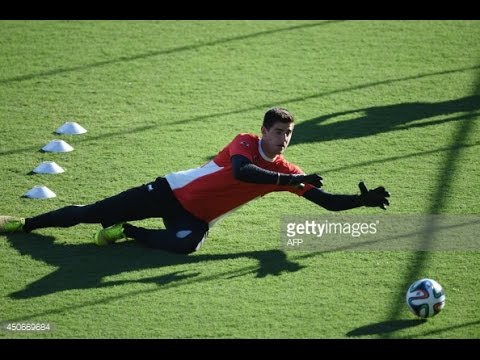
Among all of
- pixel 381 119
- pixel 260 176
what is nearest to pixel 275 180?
pixel 260 176

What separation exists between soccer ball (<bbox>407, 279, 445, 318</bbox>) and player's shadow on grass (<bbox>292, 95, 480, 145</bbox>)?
3740 mm

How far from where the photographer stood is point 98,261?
8055 mm

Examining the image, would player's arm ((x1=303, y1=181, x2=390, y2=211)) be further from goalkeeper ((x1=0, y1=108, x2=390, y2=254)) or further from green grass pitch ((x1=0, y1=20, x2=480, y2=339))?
green grass pitch ((x1=0, y1=20, x2=480, y2=339))

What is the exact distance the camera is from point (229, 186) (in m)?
8.25

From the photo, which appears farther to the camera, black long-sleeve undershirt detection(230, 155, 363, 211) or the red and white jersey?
the red and white jersey

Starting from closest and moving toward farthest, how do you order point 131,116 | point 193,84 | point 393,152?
1. point 393,152
2. point 131,116
3. point 193,84

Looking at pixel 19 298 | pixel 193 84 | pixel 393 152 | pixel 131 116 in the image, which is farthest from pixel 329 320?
pixel 193 84

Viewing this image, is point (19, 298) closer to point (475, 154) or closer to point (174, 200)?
point (174, 200)

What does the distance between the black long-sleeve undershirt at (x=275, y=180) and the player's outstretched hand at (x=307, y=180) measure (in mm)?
49

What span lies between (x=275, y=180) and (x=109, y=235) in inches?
56.7

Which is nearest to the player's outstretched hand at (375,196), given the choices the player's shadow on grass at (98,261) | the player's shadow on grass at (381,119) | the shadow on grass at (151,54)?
the player's shadow on grass at (98,261)

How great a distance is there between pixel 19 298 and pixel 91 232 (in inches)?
53.6

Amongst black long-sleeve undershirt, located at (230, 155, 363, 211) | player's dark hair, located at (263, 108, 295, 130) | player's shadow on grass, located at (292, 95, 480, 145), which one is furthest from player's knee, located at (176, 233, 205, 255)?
player's shadow on grass, located at (292, 95, 480, 145)

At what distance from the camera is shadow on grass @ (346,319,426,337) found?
6.91 m
